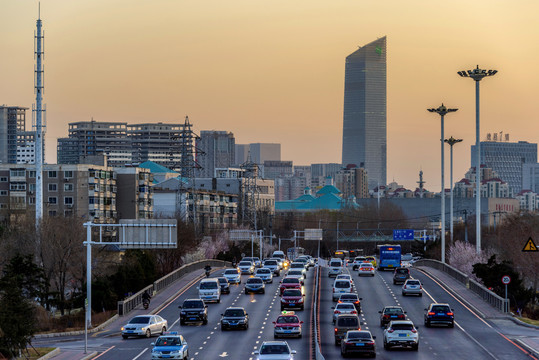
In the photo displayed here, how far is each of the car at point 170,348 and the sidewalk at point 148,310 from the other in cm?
500

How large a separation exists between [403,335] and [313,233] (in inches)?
5185

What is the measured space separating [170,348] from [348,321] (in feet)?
36.6

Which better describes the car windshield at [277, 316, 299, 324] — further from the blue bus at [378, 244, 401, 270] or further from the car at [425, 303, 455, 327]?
the blue bus at [378, 244, 401, 270]

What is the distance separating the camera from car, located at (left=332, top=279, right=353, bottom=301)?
76.4 m

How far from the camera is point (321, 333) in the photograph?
59219mm

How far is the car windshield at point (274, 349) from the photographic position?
4375cm

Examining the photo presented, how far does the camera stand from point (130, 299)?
235 ft

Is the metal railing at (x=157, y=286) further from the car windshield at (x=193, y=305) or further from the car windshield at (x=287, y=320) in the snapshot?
the car windshield at (x=287, y=320)

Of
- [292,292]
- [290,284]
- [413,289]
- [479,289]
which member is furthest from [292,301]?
[479,289]

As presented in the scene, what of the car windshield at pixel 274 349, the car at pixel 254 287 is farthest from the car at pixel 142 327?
the car at pixel 254 287

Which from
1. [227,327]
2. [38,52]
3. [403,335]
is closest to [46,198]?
[38,52]

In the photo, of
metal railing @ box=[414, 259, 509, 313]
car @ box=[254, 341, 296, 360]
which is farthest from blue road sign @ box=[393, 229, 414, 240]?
car @ box=[254, 341, 296, 360]

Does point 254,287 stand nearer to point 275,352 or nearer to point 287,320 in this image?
point 287,320

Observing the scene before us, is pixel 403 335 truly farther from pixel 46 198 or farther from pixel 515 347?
pixel 46 198
